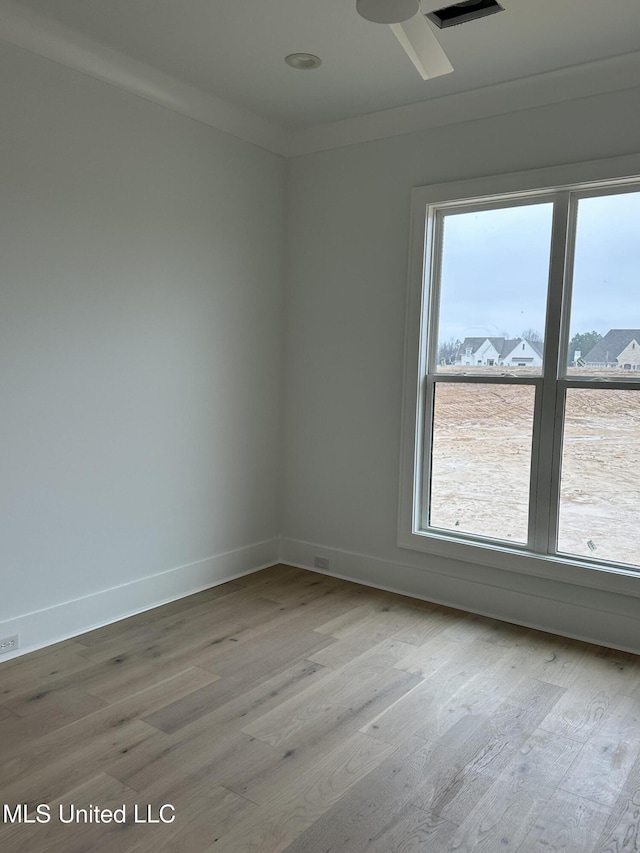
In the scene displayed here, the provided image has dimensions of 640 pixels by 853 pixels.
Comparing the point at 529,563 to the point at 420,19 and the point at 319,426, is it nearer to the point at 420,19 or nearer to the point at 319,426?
the point at 319,426

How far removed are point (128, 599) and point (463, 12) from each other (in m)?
3.10

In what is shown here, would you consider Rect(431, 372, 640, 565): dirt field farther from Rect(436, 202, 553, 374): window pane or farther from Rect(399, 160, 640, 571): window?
Rect(436, 202, 553, 374): window pane

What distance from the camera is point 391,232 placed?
3.78 meters

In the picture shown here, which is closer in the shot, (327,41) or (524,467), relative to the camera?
(327,41)

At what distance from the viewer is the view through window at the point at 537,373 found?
3150 millimetres

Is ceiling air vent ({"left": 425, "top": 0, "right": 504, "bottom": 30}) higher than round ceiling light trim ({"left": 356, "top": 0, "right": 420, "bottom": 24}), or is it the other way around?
ceiling air vent ({"left": 425, "top": 0, "right": 504, "bottom": 30})

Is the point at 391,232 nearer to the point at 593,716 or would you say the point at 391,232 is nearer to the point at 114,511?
→ the point at 114,511

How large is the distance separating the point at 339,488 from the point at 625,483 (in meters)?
1.65

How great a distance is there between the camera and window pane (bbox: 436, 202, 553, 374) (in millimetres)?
3365

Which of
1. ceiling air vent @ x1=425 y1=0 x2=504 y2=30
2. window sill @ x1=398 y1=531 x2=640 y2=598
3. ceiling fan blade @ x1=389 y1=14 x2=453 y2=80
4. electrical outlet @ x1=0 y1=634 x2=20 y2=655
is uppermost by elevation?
ceiling air vent @ x1=425 y1=0 x2=504 y2=30

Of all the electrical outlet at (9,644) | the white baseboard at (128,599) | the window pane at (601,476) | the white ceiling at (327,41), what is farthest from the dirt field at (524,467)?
the electrical outlet at (9,644)

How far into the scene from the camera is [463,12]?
2639 millimetres

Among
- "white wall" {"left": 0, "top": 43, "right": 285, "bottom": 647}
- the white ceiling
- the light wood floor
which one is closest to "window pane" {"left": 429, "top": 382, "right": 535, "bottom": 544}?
the light wood floor

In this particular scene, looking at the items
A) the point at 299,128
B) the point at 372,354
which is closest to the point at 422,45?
the point at 372,354
